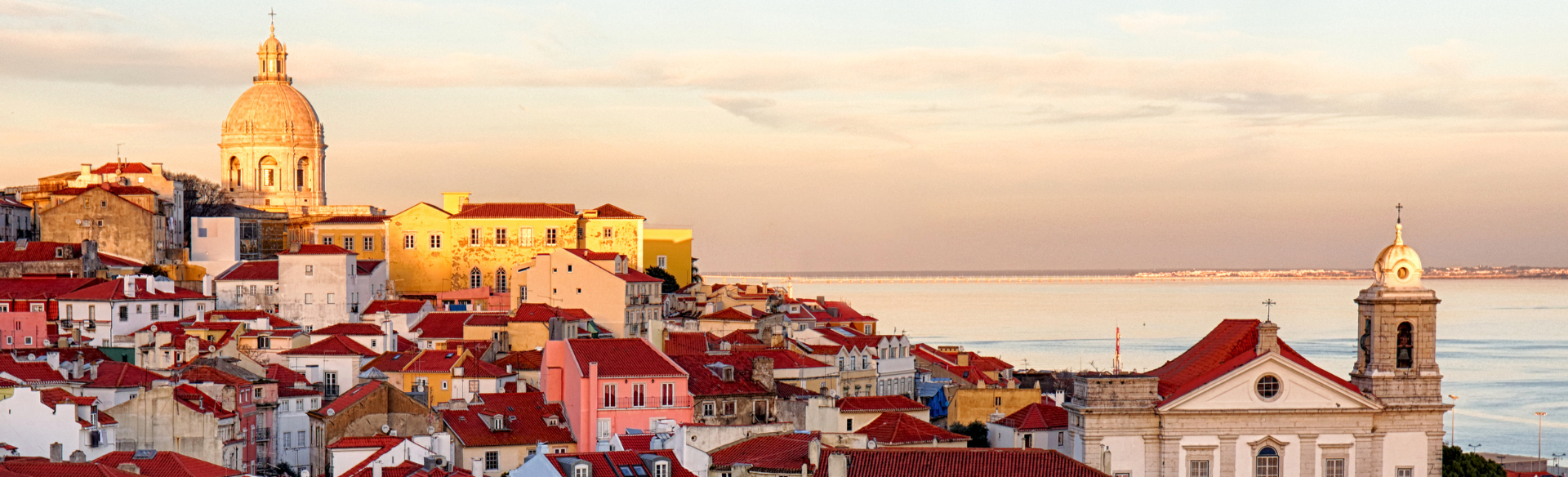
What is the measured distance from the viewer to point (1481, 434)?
7525 centimetres

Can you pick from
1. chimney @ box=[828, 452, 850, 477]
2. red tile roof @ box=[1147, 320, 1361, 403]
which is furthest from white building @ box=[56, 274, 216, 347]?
chimney @ box=[828, 452, 850, 477]

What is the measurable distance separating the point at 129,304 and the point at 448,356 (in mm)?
13948

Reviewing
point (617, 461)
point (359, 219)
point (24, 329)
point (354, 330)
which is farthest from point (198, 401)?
point (359, 219)

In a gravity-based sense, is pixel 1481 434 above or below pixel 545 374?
below

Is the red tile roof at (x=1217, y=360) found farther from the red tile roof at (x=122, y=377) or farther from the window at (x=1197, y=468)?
the red tile roof at (x=122, y=377)

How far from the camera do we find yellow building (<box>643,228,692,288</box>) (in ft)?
294

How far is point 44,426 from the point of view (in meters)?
37.0

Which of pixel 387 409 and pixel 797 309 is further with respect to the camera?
pixel 797 309

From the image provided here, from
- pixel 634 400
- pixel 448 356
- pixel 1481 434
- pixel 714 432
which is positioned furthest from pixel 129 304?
pixel 1481 434

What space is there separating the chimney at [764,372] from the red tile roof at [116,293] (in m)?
24.2

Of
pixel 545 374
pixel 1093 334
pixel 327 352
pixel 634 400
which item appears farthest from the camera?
pixel 1093 334

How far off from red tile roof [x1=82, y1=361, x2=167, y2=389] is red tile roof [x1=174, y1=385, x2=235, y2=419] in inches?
36.2

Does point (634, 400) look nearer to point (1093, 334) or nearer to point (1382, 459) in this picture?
point (1382, 459)

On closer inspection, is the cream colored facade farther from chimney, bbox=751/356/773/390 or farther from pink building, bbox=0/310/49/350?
chimney, bbox=751/356/773/390
